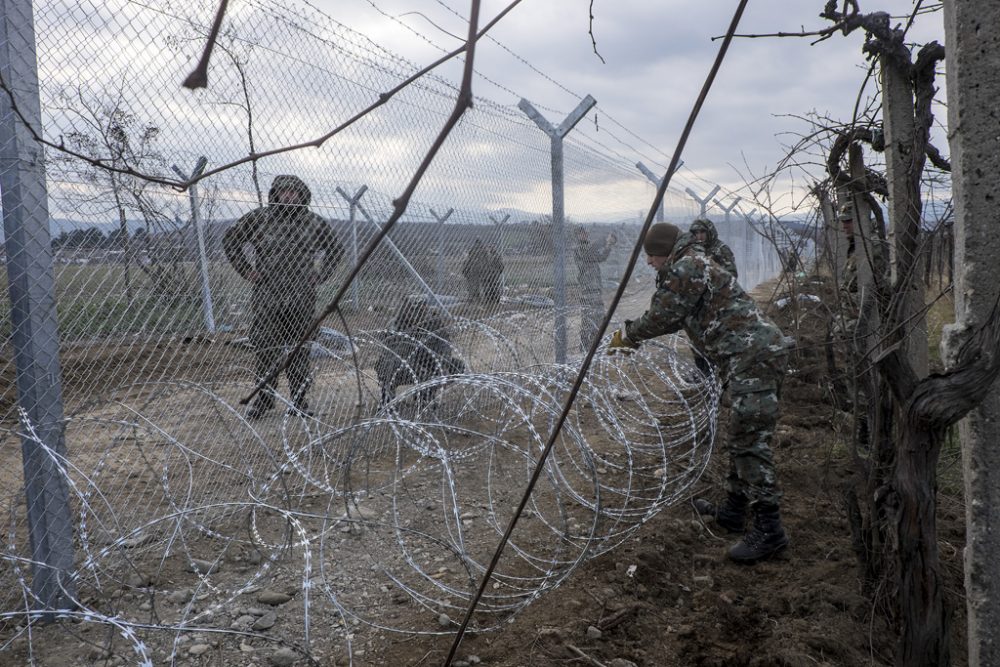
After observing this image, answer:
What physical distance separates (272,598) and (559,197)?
5.09 meters

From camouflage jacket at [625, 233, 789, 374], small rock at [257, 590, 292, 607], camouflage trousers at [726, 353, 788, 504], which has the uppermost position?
camouflage jacket at [625, 233, 789, 374]

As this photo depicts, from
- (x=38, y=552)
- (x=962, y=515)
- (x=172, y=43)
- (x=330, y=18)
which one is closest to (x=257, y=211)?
(x=172, y=43)

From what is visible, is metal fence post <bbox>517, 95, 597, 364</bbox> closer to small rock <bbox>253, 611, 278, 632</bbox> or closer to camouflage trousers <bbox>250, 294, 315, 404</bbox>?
camouflage trousers <bbox>250, 294, 315, 404</bbox>

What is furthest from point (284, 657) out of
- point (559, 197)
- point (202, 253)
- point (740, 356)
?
point (559, 197)

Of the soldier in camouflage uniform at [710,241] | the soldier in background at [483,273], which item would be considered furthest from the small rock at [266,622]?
the soldier in camouflage uniform at [710,241]

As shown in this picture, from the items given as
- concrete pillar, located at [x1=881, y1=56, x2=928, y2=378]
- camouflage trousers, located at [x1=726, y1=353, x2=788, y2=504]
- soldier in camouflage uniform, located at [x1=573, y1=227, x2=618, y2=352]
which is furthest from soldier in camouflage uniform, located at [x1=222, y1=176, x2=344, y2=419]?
soldier in camouflage uniform, located at [x1=573, y1=227, x2=618, y2=352]

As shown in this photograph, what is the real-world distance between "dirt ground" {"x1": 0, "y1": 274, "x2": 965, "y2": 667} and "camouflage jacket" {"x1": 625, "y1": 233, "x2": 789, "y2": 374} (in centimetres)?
41

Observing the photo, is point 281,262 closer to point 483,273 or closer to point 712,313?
point 483,273

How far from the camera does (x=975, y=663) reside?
1.94 m

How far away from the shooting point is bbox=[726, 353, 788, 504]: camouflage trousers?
397 centimetres

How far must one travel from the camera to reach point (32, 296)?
10.0 feet

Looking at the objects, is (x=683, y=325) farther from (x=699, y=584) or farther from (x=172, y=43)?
(x=172, y=43)

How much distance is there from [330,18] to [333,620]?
365cm

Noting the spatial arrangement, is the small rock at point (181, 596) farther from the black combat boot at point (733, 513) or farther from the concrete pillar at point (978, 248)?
the concrete pillar at point (978, 248)
